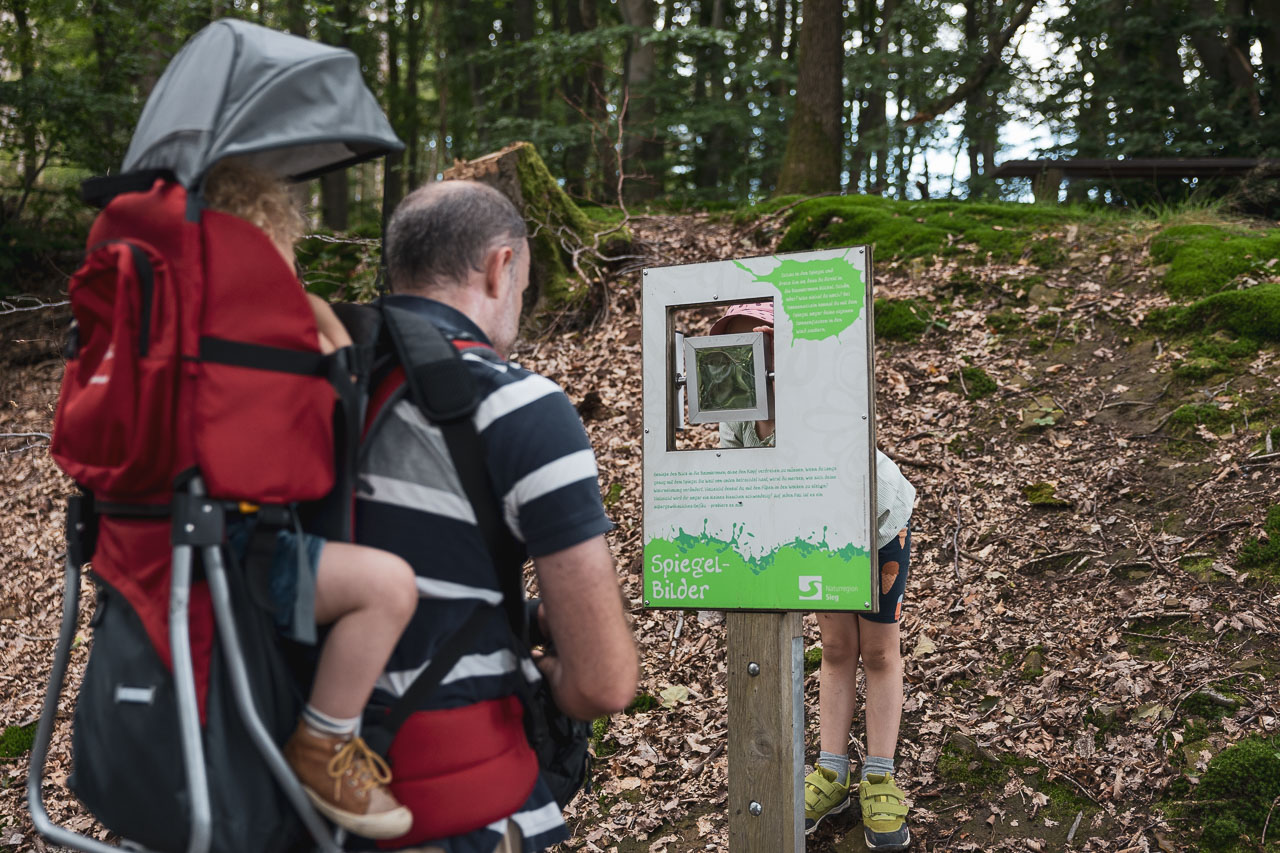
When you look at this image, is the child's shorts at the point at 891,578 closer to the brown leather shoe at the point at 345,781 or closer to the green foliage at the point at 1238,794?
the green foliage at the point at 1238,794

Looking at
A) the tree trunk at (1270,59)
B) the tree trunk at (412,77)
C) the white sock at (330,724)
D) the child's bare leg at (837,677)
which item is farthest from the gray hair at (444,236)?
the tree trunk at (412,77)

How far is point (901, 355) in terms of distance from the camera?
22.4 ft

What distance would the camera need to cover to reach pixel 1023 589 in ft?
16.3

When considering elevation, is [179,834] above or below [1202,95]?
below

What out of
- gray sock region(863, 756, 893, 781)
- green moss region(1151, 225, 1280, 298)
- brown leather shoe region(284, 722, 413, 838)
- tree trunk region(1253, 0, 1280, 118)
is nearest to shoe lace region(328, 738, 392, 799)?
brown leather shoe region(284, 722, 413, 838)

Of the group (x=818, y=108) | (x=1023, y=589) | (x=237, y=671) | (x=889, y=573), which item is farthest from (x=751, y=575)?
(x=818, y=108)

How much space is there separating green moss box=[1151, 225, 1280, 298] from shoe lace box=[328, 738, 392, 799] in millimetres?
6686

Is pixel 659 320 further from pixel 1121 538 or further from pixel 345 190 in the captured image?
pixel 345 190

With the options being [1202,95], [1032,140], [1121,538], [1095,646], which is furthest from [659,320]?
[1032,140]

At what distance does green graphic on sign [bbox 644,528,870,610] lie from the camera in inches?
118

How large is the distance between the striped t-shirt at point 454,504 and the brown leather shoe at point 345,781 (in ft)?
0.43

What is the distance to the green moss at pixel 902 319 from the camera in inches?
276

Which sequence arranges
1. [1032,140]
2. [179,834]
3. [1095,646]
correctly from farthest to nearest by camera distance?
[1032,140]
[1095,646]
[179,834]

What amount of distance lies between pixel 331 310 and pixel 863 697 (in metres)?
3.71
